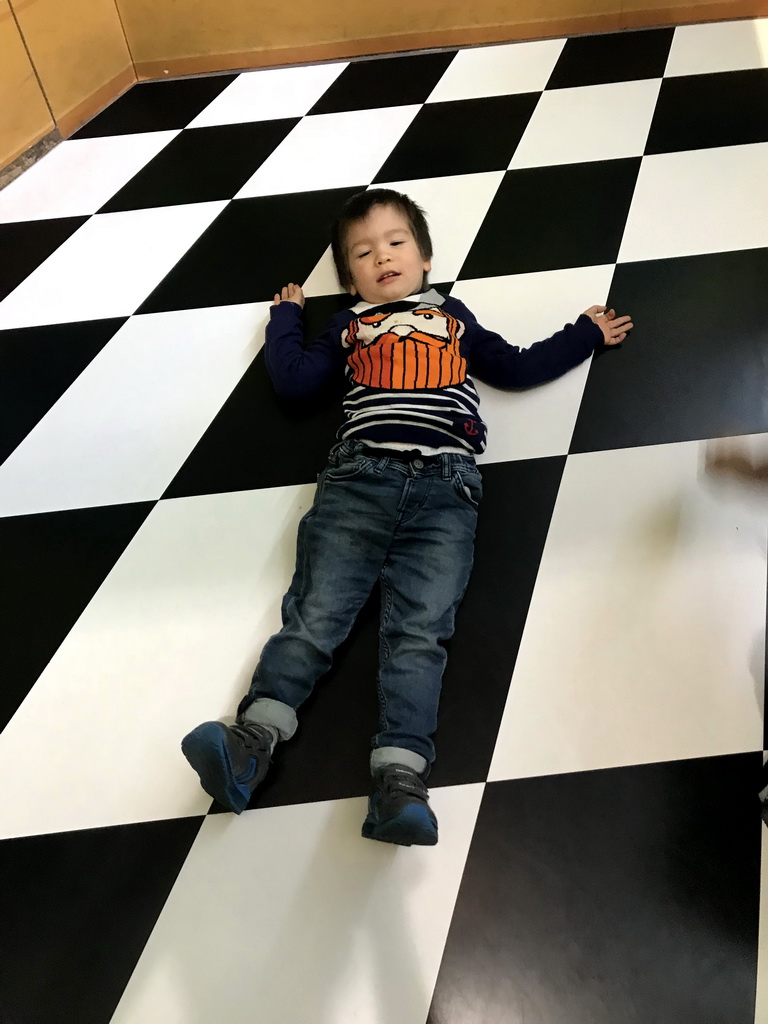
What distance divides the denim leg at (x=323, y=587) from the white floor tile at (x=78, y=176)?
47.7 inches

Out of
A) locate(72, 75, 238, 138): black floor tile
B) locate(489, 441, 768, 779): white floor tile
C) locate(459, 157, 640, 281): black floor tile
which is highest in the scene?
locate(72, 75, 238, 138): black floor tile

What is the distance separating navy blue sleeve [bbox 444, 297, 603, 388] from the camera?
1.14 meters

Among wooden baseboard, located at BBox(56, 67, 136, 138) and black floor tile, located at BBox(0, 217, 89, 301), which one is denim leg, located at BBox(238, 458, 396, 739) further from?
wooden baseboard, located at BBox(56, 67, 136, 138)

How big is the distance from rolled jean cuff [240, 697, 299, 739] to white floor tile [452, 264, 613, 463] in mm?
443

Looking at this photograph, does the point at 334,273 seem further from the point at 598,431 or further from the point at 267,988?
the point at 267,988

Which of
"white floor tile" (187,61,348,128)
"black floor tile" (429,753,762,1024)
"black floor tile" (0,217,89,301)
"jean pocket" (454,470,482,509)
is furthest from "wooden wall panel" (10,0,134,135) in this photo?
"black floor tile" (429,753,762,1024)

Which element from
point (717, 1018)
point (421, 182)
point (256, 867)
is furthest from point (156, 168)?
point (717, 1018)

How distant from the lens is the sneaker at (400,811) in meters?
0.71

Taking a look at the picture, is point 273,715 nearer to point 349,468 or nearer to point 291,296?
point 349,468

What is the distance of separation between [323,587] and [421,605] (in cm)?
11

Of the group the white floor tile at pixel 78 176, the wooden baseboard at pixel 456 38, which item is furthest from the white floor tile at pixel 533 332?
the wooden baseboard at pixel 456 38

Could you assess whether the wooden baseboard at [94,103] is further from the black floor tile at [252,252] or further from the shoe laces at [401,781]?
the shoe laces at [401,781]

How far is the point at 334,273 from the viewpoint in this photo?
1.45 meters

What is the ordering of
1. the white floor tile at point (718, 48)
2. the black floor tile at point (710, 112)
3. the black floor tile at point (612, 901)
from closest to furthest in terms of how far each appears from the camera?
1. the black floor tile at point (612, 901)
2. the black floor tile at point (710, 112)
3. the white floor tile at point (718, 48)
